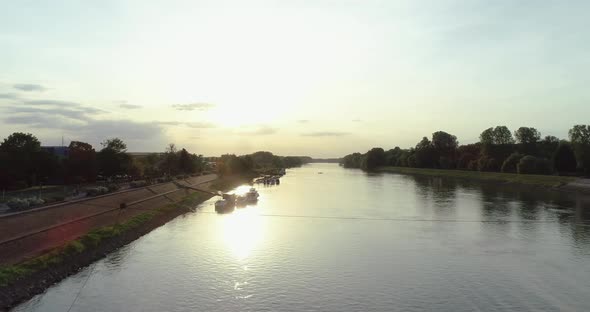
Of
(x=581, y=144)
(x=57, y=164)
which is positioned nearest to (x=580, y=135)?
(x=581, y=144)

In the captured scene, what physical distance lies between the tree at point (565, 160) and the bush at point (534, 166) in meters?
1.98

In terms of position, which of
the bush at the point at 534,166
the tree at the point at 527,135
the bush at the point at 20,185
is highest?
the tree at the point at 527,135

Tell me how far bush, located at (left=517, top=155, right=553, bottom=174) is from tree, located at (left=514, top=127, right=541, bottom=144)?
41.1 m

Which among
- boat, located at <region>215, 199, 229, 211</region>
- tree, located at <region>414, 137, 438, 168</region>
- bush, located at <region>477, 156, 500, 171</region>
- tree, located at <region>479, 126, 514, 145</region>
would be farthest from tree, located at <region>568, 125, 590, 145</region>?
boat, located at <region>215, 199, 229, 211</region>

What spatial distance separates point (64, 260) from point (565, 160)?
433 feet

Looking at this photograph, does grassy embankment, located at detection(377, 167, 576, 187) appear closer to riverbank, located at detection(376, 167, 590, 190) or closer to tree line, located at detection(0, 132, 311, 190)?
riverbank, located at detection(376, 167, 590, 190)

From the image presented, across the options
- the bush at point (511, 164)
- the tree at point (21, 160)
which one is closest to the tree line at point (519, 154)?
the bush at point (511, 164)

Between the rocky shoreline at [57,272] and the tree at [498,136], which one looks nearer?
the rocky shoreline at [57,272]

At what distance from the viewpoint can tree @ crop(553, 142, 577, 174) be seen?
124 metres

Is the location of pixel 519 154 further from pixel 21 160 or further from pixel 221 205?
pixel 21 160

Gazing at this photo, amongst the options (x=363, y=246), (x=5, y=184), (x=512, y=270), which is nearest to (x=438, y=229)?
(x=363, y=246)

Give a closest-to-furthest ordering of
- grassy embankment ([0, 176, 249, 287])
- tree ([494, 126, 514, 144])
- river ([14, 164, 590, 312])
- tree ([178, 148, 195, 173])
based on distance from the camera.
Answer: grassy embankment ([0, 176, 249, 287]), river ([14, 164, 590, 312]), tree ([178, 148, 195, 173]), tree ([494, 126, 514, 144])

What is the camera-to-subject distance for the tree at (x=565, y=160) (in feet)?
406

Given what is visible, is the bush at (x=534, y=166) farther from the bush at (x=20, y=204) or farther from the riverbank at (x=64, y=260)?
the bush at (x=20, y=204)
